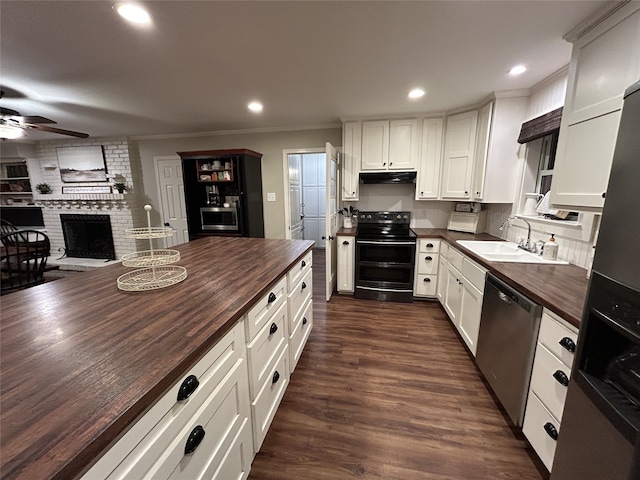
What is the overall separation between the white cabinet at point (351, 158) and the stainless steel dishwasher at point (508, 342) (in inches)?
79.0

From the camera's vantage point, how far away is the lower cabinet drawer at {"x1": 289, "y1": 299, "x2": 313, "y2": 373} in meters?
1.82

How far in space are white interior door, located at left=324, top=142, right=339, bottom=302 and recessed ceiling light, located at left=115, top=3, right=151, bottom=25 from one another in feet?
5.65

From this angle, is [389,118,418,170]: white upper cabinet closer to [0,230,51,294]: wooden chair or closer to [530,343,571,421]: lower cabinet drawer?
[530,343,571,421]: lower cabinet drawer

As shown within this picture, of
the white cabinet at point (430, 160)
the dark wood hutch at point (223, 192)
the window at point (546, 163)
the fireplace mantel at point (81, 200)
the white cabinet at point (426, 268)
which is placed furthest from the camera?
the fireplace mantel at point (81, 200)

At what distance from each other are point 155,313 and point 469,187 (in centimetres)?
322

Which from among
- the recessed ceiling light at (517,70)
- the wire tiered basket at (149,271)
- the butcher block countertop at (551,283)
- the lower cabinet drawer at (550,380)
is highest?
the recessed ceiling light at (517,70)

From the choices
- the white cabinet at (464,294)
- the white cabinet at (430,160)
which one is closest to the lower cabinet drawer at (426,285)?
the white cabinet at (464,294)

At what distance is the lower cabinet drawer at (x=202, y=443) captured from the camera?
1.99 ft

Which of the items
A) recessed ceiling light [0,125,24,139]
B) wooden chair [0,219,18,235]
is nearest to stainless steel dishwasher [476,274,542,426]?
recessed ceiling light [0,125,24,139]

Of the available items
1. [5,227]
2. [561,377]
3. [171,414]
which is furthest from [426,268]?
[5,227]

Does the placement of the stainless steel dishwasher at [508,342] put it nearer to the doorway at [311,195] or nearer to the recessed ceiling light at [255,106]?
the recessed ceiling light at [255,106]

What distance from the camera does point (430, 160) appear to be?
3.18m

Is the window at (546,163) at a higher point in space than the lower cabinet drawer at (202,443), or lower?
higher

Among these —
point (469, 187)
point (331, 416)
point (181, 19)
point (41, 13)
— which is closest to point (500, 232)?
point (469, 187)
